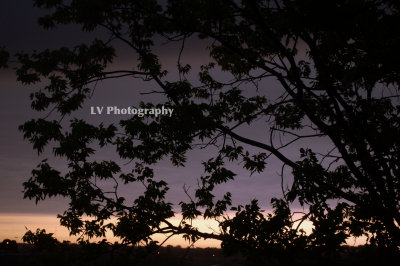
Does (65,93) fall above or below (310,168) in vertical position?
above

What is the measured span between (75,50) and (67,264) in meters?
4.99

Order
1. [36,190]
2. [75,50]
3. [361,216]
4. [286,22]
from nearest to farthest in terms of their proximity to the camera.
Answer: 1. [286,22]
2. [361,216]
3. [36,190]
4. [75,50]

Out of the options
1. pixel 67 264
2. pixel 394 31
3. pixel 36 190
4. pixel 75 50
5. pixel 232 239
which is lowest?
pixel 67 264

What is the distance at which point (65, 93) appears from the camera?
28.8 feet

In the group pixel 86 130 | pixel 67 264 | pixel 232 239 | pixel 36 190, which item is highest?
pixel 86 130

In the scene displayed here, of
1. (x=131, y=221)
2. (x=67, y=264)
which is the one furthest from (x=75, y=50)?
(x=67, y=264)

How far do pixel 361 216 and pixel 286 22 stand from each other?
4286 millimetres

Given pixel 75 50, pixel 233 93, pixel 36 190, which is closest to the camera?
pixel 36 190

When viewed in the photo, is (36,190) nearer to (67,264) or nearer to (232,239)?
(67,264)

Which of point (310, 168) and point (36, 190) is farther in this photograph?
point (310, 168)

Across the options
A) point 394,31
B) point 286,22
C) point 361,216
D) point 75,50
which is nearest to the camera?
point 394,31

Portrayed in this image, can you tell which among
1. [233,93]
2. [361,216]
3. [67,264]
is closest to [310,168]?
[361,216]

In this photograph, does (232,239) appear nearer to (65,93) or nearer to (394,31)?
(394,31)

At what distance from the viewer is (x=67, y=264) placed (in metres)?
7.67
